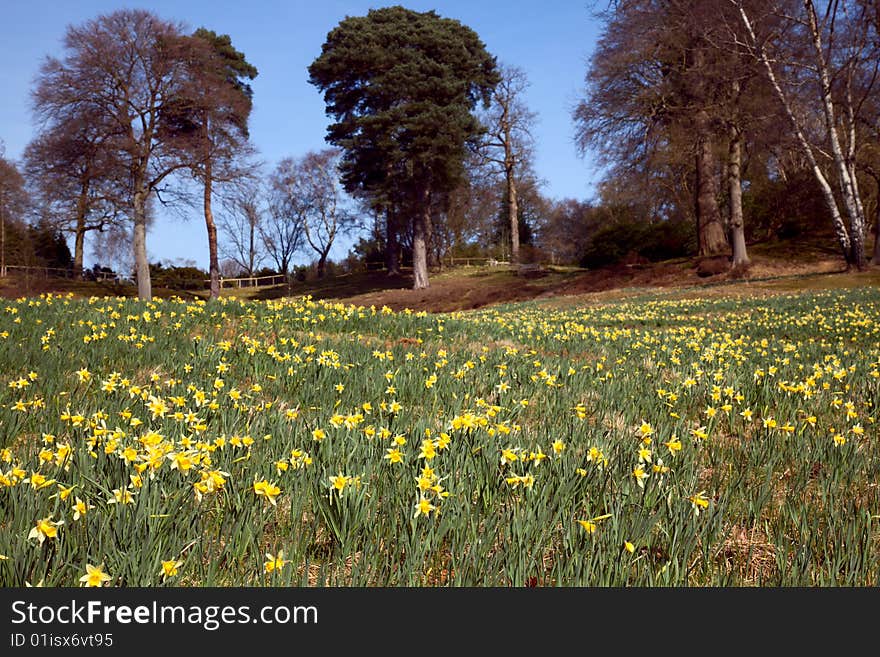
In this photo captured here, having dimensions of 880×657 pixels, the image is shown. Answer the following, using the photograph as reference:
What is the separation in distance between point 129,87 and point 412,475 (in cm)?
2737

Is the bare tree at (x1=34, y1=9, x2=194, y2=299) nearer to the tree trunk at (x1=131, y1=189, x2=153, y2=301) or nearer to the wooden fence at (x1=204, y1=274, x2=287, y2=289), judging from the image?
the tree trunk at (x1=131, y1=189, x2=153, y2=301)

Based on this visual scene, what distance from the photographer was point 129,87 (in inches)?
930

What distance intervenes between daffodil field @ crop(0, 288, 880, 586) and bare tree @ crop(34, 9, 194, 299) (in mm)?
22859

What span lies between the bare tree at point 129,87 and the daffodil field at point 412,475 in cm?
2286

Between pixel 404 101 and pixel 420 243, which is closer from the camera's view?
pixel 404 101

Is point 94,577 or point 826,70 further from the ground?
point 826,70

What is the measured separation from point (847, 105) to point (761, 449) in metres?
22.8

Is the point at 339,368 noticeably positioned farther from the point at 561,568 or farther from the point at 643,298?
the point at 643,298

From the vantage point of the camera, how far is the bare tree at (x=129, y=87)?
22.3m

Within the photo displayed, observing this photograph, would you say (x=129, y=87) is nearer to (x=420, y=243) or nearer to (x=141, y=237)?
(x=141, y=237)

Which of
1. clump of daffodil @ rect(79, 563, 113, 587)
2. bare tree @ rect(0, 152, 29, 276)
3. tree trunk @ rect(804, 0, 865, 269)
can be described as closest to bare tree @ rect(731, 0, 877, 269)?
tree trunk @ rect(804, 0, 865, 269)

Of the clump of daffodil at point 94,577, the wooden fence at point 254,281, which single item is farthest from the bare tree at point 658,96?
the wooden fence at point 254,281

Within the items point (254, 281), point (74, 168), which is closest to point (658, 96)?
point (74, 168)

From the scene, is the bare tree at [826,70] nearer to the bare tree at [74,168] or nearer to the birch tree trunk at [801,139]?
the birch tree trunk at [801,139]
